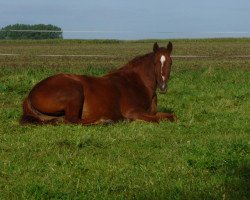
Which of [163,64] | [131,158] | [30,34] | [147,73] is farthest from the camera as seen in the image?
[30,34]

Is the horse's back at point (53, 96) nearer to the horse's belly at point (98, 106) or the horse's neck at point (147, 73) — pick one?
the horse's belly at point (98, 106)

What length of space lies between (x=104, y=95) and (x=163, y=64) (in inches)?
43.1

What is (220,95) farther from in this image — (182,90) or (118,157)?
(118,157)

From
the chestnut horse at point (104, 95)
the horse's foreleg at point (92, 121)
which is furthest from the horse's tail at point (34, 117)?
the horse's foreleg at point (92, 121)

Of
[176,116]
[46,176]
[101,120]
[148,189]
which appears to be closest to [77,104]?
[101,120]

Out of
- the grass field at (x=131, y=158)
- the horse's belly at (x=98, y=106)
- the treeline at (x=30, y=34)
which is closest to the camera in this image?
the grass field at (x=131, y=158)

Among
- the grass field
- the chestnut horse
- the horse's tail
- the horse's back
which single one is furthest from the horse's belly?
the horse's tail

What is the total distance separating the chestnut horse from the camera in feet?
31.0

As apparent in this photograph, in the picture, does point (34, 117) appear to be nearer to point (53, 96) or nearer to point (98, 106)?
point (53, 96)

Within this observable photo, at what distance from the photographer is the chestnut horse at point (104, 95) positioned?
372 inches

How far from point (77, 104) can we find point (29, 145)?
1.99 metres

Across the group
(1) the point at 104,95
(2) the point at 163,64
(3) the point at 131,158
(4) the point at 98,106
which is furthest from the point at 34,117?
(3) the point at 131,158

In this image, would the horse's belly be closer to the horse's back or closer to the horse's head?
the horse's back

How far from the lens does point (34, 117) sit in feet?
31.1
